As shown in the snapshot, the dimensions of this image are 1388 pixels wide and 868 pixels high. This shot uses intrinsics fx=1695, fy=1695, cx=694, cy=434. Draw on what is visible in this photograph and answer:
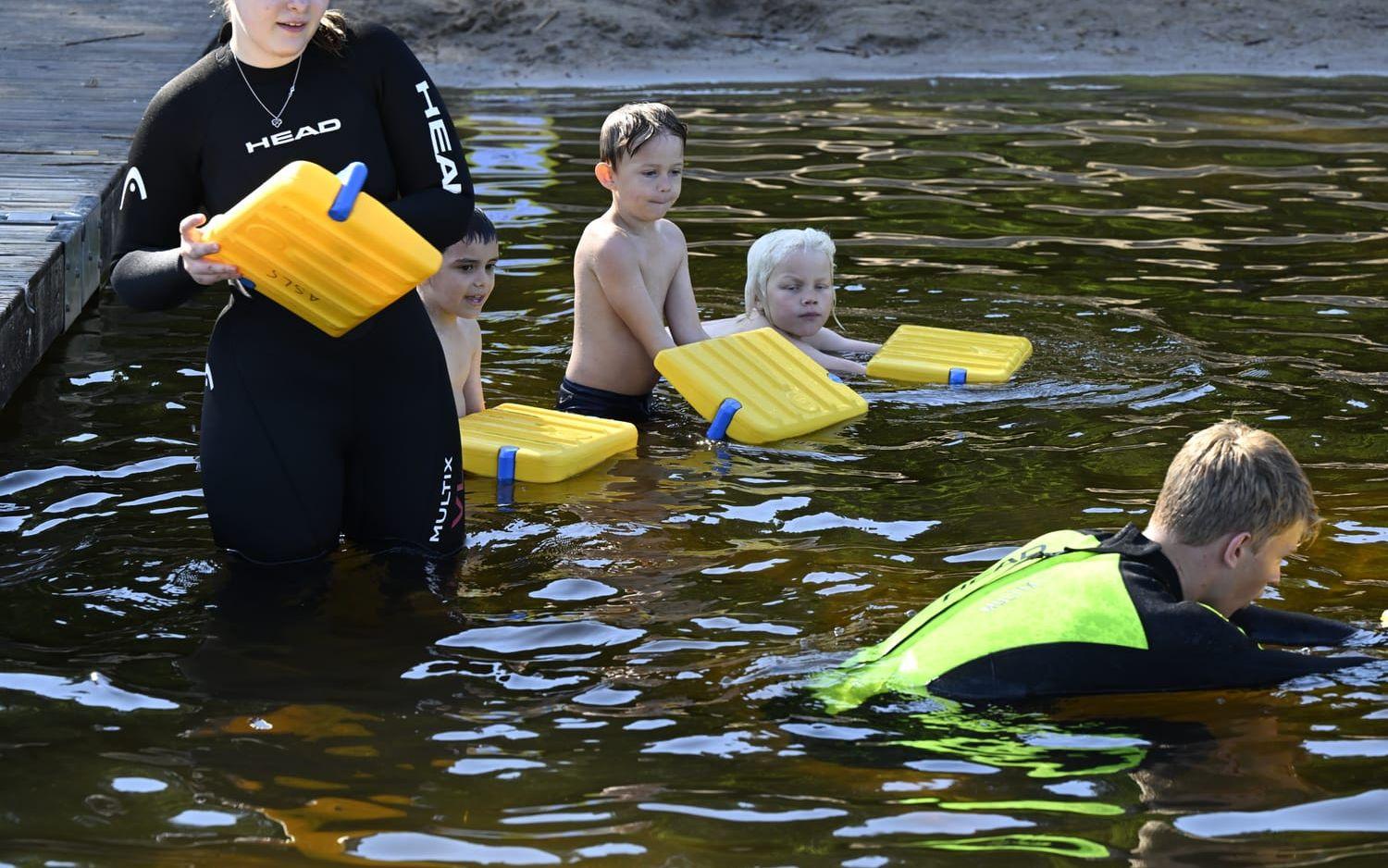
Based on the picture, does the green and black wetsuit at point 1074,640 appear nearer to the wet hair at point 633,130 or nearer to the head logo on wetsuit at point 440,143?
the head logo on wetsuit at point 440,143

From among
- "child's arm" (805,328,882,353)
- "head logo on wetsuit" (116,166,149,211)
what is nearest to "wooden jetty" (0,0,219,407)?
"head logo on wetsuit" (116,166,149,211)

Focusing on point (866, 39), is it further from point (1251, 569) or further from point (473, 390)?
point (1251, 569)

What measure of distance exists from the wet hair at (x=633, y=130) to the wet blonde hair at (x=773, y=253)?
35.9 inches

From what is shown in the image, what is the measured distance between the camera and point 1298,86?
45.5ft

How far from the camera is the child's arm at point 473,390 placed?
247 inches

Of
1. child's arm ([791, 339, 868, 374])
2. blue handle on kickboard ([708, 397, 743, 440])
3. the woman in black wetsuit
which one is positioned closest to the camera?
the woman in black wetsuit

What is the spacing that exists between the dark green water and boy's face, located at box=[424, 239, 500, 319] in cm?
68

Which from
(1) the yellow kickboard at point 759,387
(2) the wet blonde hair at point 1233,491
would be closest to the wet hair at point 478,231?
(1) the yellow kickboard at point 759,387

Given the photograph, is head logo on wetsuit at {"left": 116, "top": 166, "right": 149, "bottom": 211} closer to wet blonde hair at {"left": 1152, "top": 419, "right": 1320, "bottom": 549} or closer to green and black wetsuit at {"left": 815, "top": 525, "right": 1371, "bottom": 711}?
green and black wetsuit at {"left": 815, "top": 525, "right": 1371, "bottom": 711}

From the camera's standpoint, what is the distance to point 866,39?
15492 millimetres

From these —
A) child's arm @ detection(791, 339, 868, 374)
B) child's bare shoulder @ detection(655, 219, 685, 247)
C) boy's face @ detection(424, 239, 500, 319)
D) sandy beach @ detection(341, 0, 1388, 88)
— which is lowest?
child's arm @ detection(791, 339, 868, 374)

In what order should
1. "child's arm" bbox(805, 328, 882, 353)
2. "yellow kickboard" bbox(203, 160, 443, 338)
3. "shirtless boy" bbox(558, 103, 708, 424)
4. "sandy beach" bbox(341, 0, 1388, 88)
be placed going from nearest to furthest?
"yellow kickboard" bbox(203, 160, 443, 338) < "shirtless boy" bbox(558, 103, 708, 424) < "child's arm" bbox(805, 328, 882, 353) < "sandy beach" bbox(341, 0, 1388, 88)

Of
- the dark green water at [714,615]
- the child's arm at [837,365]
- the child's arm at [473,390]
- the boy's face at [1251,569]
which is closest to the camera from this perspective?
the dark green water at [714,615]

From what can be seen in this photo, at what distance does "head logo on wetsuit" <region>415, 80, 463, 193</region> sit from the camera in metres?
4.21
